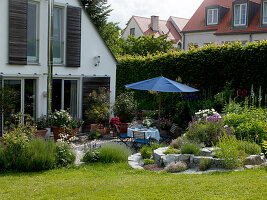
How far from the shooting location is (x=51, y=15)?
40.5 feet

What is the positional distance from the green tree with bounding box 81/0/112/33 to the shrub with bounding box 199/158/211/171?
1836cm

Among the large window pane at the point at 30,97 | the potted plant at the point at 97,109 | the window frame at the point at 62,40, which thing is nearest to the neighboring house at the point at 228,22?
the potted plant at the point at 97,109

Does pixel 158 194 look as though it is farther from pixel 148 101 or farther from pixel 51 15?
pixel 148 101

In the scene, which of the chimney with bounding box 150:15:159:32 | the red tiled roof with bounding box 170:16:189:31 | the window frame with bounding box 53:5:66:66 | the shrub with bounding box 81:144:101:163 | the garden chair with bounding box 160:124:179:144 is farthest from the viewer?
the red tiled roof with bounding box 170:16:189:31

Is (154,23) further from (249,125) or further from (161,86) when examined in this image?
(249,125)

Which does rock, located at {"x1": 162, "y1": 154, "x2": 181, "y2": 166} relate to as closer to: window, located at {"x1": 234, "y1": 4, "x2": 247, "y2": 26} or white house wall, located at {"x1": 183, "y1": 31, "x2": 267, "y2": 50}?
white house wall, located at {"x1": 183, "y1": 31, "x2": 267, "y2": 50}

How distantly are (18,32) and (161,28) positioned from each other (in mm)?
37576

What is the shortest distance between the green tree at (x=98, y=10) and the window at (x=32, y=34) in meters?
12.0

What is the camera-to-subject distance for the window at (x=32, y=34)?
1216 centimetres

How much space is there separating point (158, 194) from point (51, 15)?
29.1ft

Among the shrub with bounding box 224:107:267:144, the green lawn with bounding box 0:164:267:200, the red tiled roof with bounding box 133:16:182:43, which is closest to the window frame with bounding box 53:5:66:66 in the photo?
the green lawn with bounding box 0:164:267:200

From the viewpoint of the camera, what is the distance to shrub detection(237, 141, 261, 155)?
8336 millimetres

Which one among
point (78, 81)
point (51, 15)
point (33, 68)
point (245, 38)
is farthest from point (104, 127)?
point (245, 38)

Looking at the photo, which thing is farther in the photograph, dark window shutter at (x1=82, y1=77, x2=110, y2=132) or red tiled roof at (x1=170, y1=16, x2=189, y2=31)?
red tiled roof at (x1=170, y1=16, x2=189, y2=31)
